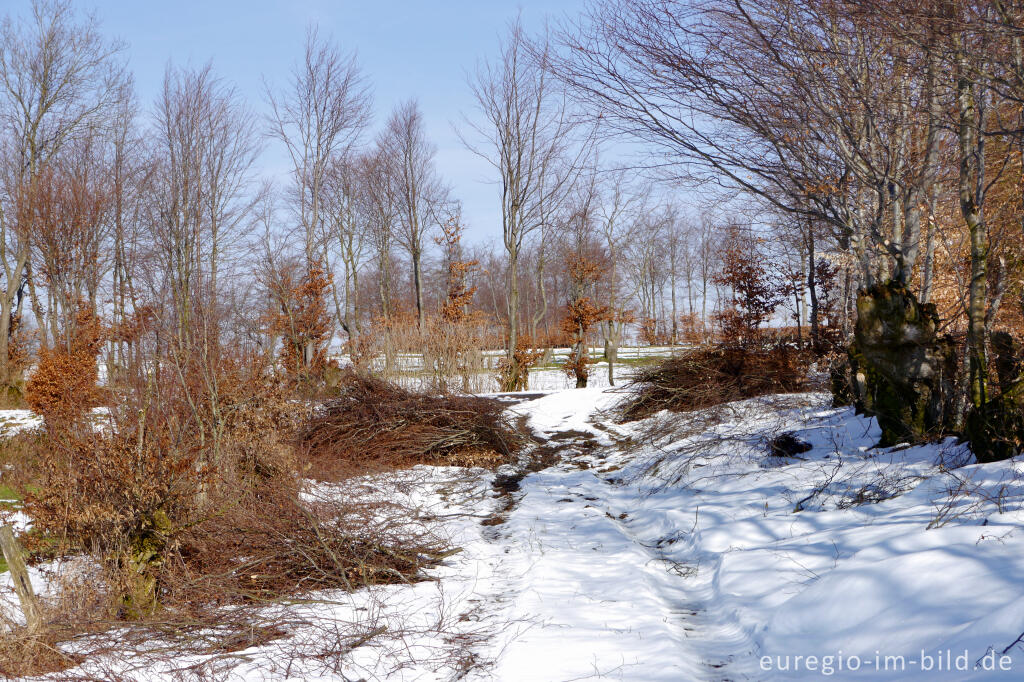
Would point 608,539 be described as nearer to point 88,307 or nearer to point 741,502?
point 741,502

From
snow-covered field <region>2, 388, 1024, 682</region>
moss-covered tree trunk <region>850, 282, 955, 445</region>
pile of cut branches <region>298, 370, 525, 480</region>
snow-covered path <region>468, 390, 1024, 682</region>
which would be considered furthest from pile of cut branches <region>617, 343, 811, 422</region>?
moss-covered tree trunk <region>850, 282, 955, 445</region>

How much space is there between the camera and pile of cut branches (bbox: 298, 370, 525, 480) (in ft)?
31.4

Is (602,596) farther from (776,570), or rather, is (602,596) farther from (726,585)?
(776,570)

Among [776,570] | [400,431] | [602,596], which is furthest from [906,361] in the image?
[400,431]

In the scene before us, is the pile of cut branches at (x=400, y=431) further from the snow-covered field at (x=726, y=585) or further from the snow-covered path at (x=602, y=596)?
the snow-covered path at (x=602, y=596)

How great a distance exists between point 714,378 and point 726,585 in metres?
7.70

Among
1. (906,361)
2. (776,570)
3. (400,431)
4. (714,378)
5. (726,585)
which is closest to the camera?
(776,570)

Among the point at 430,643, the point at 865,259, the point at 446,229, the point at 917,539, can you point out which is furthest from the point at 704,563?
the point at 446,229

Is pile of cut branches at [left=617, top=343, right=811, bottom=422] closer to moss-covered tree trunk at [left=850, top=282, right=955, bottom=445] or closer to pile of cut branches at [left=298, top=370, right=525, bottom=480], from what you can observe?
pile of cut branches at [left=298, top=370, right=525, bottom=480]

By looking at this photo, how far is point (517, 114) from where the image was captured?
1836 centimetres

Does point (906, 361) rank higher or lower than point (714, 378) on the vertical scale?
higher

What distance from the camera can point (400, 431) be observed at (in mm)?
10062

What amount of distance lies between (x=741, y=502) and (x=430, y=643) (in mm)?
3510

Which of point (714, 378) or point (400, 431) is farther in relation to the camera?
point (714, 378)
